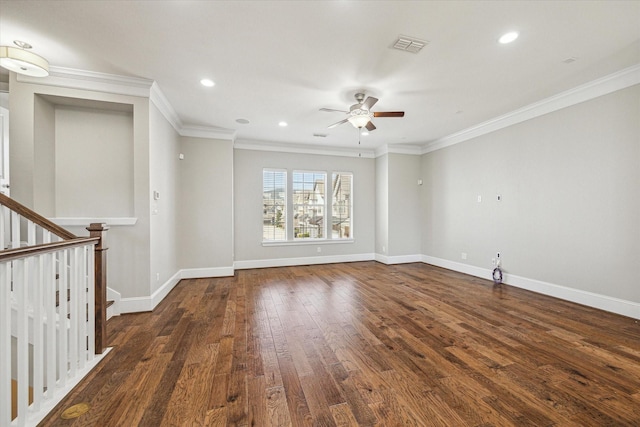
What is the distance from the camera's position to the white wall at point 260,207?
229 inches

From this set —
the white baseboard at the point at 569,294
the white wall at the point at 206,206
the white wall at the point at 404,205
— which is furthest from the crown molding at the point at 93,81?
the white baseboard at the point at 569,294

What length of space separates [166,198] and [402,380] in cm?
401

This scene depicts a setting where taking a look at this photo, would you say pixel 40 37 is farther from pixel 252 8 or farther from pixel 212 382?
pixel 212 382

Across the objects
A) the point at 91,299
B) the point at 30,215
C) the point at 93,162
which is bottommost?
the point at 91,299

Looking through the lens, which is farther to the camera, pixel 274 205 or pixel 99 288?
pixel 274 205

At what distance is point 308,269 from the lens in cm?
577

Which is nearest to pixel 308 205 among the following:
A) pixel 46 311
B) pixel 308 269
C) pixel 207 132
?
pixel 308 269

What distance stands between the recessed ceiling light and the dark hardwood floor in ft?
9.37

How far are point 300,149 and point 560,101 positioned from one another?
462 centimetres

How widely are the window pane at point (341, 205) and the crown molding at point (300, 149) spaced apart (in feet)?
1.81

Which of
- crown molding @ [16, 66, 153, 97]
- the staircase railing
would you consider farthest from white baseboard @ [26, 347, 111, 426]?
crown molding @ [16, 66, 153, 97]

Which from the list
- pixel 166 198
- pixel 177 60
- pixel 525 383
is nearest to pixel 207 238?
pixel 166 198

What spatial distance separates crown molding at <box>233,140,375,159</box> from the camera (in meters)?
5.84

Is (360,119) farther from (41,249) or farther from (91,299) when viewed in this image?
(91,299)
